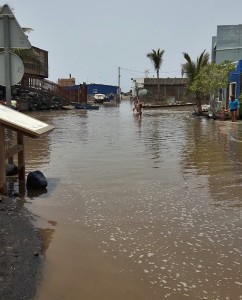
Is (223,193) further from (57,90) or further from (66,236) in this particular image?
(57,90)

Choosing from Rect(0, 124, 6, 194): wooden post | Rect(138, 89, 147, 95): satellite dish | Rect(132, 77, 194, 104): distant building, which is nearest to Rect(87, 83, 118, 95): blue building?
Rect(132, 77, 194, 104): distant building

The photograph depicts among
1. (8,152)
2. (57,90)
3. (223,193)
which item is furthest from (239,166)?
(57,90)

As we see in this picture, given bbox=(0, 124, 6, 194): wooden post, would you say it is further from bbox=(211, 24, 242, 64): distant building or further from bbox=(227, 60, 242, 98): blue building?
bbox=(211, 24, 242, 64): distant building

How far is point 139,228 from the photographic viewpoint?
480 centimetres

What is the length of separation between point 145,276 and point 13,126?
2468 mm

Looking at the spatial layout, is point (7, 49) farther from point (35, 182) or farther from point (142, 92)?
point (142, 92)

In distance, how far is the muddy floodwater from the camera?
344cm

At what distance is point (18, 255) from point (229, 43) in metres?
33.0

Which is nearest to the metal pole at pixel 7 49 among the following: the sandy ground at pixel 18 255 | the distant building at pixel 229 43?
the sandy ground at pixel 18 255

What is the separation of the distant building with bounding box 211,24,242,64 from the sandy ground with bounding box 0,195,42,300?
31.0m

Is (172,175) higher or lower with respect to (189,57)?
lower

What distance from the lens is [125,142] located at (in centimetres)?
1318

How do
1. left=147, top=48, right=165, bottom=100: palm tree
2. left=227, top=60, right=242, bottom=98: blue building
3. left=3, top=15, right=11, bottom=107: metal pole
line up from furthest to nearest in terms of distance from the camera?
left=147, top=48, right=165, bottom=100: palm tree → left=227, top=60, right=242, bottom=98: blue building → left=3, top=15, right=11, bottom=107: metal pole

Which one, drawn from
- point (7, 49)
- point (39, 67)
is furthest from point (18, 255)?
point (39, 67)
